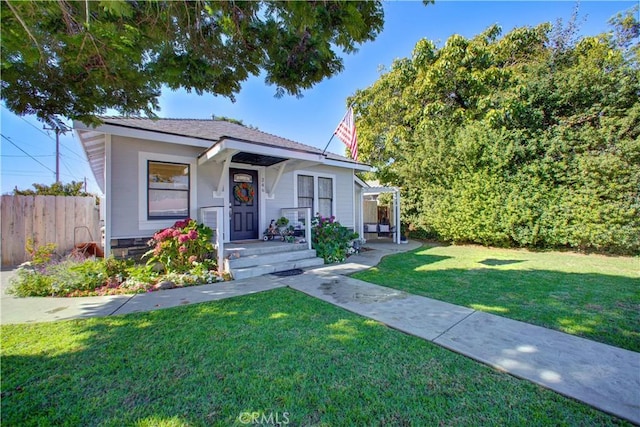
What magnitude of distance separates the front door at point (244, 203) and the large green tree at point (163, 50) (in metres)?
3.46

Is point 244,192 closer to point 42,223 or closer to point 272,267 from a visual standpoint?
point 272,267

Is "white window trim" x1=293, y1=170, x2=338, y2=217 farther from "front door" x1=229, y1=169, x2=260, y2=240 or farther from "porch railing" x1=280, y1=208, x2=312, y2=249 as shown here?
"front door" x1=229, y1=169, x2=260, y2=240

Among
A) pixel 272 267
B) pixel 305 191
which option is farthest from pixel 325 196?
pixel 272 267

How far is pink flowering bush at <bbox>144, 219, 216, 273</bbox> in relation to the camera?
5355 millimetres

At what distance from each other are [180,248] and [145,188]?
1.84 metres

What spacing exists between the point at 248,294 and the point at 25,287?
3.81m

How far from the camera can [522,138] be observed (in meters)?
8.82

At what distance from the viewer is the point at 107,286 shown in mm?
4746

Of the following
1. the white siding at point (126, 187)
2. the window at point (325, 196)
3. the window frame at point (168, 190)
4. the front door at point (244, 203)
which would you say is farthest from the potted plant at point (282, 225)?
the white siding at point (126, 187)

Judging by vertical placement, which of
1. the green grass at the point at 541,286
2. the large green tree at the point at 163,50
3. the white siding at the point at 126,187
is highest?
the large green tree at the point at 163,50

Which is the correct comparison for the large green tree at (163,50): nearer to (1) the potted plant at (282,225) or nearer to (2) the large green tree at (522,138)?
(1) the potted plant at (282,225)

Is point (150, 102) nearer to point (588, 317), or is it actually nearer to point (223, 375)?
point (223, 375)

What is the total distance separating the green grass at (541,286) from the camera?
322cm

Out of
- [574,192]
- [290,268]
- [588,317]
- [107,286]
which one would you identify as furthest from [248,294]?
[574,192]
